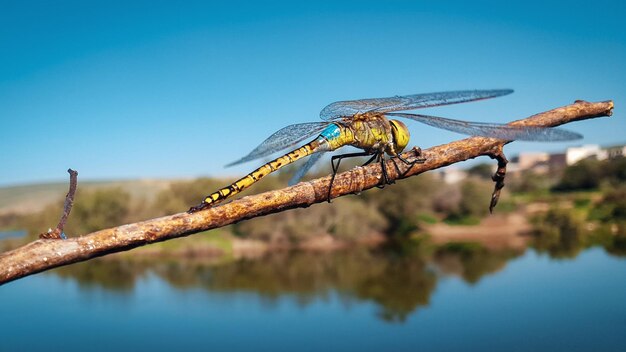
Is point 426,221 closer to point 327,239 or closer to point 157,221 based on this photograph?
point 327,239

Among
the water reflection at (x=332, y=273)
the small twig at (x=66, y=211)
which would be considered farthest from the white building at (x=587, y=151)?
the water reflection at (x=332, y=273)

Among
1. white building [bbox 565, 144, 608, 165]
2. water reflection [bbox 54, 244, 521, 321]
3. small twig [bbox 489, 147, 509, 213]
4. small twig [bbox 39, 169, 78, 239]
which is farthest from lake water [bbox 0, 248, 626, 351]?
small twig [bbox 39, 169, 78, 239]

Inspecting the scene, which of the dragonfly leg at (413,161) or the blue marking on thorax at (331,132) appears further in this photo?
the blue marking on thorax at (331,132)

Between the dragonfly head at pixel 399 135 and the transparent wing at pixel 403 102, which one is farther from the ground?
the transparent wing at pixel 403 102

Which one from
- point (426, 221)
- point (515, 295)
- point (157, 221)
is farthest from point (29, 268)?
point (426, 221)

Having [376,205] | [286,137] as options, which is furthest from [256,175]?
[376,205]

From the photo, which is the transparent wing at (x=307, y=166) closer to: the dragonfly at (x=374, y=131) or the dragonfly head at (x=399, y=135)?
the dragonfly at (x=374, y=131)

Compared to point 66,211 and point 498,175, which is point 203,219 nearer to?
point 66,211
